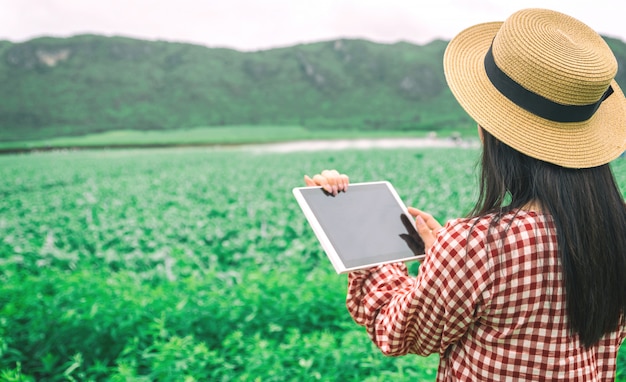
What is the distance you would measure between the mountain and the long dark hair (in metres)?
49.9

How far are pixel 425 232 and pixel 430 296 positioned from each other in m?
0.32

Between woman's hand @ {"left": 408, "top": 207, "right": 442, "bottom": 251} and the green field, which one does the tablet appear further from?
the green field

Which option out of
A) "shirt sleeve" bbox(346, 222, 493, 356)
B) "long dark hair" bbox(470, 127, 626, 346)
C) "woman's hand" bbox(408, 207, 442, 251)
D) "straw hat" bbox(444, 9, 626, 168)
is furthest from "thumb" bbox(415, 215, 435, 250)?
"straw hat" bbox(444, 9, 626, 168)

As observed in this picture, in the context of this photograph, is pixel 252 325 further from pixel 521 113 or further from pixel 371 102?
pixel 371 102

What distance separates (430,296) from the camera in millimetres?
1152

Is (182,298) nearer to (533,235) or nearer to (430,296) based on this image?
(430,296)

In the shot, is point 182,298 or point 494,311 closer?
point 494,311

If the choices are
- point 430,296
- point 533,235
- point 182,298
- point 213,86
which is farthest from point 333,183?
point 213,86

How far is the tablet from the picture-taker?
1.35 m

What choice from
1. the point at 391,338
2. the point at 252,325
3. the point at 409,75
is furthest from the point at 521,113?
the point at 409,75

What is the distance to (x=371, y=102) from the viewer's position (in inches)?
2493

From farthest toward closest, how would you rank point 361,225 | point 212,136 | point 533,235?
1. point 212,136
2. point 361,225
3. point 533,235

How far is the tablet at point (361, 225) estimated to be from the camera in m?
1.35

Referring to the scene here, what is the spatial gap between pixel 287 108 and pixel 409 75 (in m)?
17.3
